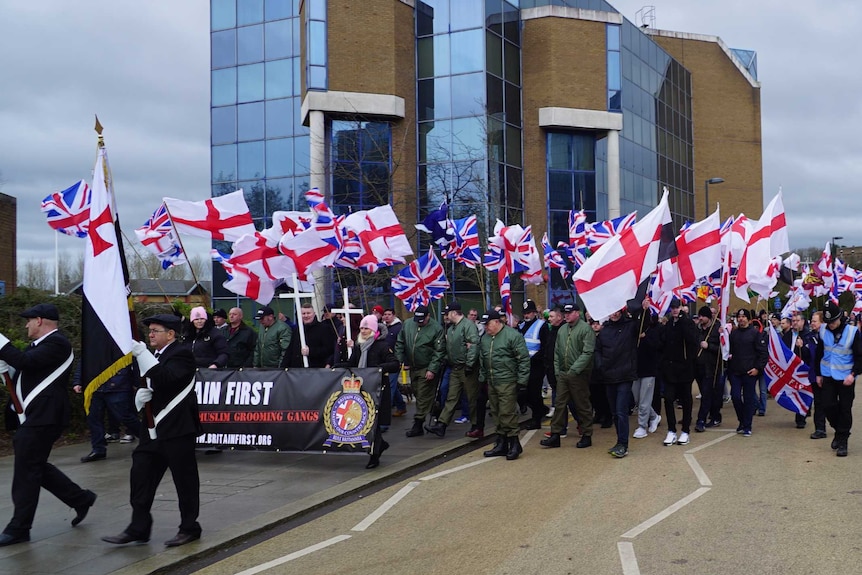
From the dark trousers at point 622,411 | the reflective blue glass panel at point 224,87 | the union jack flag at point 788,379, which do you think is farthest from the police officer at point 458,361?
the reflective blue glass panel at point 224,87

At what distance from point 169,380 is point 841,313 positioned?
827cm

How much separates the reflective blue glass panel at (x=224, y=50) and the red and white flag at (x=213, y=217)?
25201 millimetres

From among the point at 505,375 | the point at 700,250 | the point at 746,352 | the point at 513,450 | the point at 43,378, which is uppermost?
the point at 700,250

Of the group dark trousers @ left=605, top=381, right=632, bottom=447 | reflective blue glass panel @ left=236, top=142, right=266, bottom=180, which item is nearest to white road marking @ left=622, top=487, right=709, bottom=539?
dark trousers @ left=605, top=381, right=632, bottom=447

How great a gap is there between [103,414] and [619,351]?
22.6 feet

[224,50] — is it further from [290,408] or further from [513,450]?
[513,450]

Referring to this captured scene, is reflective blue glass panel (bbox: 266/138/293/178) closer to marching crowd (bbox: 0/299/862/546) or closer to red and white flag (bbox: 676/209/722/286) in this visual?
marching crowd (bbox: 0/299/862/546)

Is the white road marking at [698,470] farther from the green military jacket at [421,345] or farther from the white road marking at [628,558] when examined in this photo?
the green military jacket at [421,345]

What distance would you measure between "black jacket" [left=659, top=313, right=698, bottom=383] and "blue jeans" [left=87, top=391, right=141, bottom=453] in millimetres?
7156

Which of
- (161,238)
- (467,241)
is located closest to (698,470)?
(467,241)

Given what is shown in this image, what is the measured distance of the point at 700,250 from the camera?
11422 millimetres

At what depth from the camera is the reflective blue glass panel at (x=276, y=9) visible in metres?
34.3

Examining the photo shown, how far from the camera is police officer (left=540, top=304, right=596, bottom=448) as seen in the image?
33.7 ft

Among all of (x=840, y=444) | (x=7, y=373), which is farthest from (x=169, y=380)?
(x=840, y=444)
